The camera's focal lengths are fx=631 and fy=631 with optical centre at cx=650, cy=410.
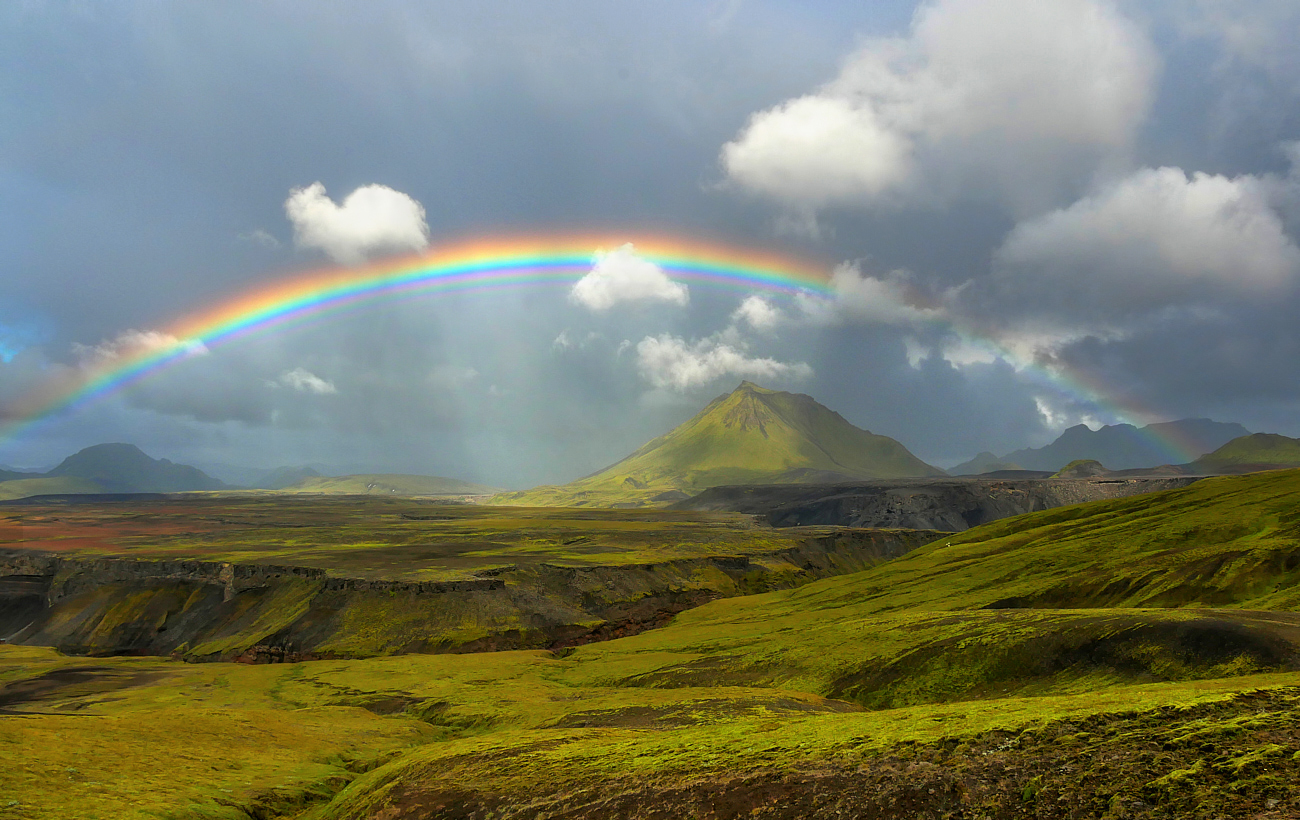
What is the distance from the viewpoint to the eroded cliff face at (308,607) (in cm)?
11550

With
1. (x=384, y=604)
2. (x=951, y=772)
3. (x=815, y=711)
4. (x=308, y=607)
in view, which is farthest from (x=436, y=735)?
(x=308, y=607)

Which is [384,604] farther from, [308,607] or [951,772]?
[951,772]

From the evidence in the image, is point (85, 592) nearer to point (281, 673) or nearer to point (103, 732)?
point (281, 673)

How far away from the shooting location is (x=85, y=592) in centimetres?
14900

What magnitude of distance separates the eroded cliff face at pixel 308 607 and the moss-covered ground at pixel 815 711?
14688 millimetres

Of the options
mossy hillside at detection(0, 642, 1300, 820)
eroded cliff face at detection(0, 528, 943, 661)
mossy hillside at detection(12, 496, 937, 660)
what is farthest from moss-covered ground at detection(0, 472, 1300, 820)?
mossy hillside at detection(12, 496, 937, 660)

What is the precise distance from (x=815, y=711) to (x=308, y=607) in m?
112

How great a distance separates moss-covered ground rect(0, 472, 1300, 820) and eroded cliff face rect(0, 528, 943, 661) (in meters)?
14.7

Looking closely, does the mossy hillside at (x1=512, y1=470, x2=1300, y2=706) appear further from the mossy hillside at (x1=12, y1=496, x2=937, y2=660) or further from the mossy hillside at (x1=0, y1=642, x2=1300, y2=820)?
the mossy hillside at (x1=12, y1=496, x2=937, y2=660)

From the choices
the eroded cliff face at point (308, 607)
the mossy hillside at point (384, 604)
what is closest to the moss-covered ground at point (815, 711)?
the eroded cliff face at point (308, 607)

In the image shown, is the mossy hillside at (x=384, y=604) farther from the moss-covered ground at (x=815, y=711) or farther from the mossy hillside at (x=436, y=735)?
the mossy hillside at (x=436, y=735)

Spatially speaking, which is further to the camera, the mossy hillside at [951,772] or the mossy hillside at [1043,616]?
the mossy hillside at [1043,616]

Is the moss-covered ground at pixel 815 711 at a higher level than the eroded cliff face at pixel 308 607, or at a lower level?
higher

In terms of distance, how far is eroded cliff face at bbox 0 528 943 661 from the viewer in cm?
11550
